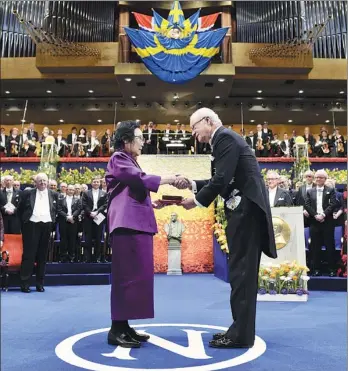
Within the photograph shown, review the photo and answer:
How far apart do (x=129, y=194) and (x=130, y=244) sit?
327mm

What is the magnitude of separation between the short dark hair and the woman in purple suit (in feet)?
→ 0.35

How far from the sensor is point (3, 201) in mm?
6176

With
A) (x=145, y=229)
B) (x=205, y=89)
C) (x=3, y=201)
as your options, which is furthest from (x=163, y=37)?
(x=145, y=229)

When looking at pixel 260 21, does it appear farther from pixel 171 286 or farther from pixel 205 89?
pixel 171 286

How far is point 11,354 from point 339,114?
16.3m

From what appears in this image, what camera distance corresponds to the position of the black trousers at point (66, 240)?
6.90m

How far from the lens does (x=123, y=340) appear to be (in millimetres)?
2674

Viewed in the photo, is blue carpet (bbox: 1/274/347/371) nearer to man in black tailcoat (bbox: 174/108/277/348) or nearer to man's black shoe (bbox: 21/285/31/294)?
man in black tailcoat (bbox: 174/108/277/348)

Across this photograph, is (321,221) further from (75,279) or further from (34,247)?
(34,247)

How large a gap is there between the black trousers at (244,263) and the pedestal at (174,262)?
5615mm

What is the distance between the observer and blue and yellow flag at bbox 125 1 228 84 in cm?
1256

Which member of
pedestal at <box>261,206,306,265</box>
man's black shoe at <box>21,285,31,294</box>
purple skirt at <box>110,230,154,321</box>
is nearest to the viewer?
purple skirt at <box>110,230,154,321</box>

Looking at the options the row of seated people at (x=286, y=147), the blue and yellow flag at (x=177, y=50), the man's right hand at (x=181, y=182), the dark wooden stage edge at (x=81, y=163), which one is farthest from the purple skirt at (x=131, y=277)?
the blue and yellow flag at (x=177, y=50)

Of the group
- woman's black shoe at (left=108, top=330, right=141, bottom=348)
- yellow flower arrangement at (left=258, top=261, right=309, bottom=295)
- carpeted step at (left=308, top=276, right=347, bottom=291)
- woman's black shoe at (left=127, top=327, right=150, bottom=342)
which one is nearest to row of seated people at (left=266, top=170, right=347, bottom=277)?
carpeted step at (left=308, top=276, right=347, bottom=291)
